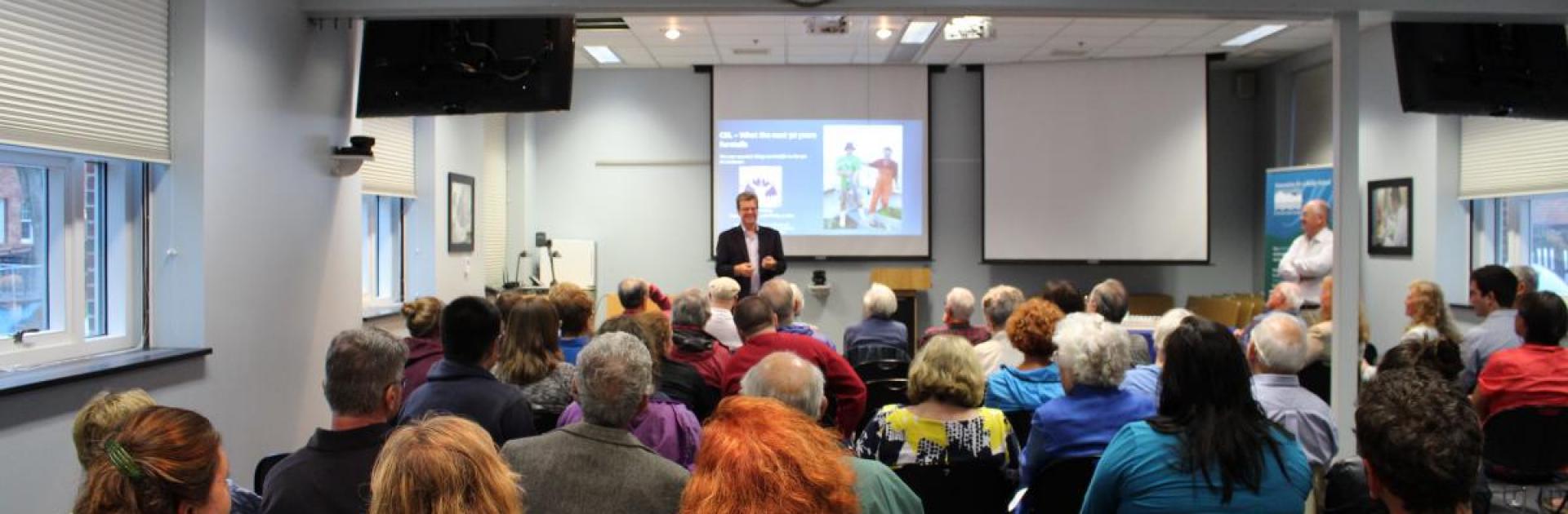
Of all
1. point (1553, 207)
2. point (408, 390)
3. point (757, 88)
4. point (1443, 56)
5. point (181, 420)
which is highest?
point (757, 88)

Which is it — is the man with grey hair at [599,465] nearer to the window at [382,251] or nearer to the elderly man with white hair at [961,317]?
the elderly man with white hair at [961,317]

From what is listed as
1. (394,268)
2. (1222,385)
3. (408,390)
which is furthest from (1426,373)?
(394,268)

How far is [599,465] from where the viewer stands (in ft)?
6.88

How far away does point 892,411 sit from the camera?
2887mm

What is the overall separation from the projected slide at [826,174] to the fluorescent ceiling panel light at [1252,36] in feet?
9.35

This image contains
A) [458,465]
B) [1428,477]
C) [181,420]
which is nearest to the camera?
[458,465]

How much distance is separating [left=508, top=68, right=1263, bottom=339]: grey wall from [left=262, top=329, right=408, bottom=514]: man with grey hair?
310 inches

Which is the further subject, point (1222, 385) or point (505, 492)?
point (1222, 385)

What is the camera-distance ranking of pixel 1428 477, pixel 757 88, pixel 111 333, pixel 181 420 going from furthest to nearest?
1. pixel 757 88
2. pixel 111 333
3. pixel 181 420
4. pixel 1428 477

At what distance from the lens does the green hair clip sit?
5.13 feet

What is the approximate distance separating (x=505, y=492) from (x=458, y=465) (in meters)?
0.08

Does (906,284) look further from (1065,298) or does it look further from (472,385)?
(472,385)

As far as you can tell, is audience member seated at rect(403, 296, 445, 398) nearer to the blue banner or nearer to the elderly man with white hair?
the elderly man with white hair

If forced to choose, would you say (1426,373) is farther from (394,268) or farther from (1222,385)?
(394,268)
